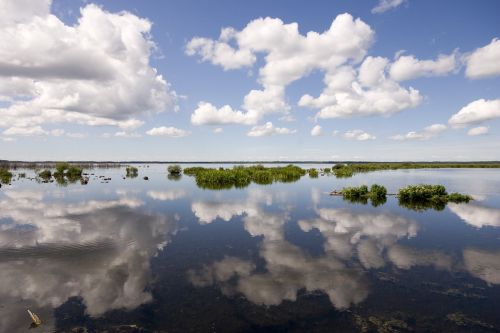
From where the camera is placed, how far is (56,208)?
3303 centimetres

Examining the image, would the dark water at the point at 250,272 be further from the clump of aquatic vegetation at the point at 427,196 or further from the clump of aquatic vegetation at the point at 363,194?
→ the clump of aquatic vegetation at the point at 363,194

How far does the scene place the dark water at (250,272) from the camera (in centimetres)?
1073

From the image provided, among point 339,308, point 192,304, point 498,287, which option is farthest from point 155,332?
point 498,287

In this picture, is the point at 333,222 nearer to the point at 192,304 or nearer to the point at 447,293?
the point at 447,293

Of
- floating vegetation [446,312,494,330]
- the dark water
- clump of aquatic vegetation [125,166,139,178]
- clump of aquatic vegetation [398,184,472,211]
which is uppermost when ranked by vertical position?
clump of aquatic vegetation [125,166,139,178]

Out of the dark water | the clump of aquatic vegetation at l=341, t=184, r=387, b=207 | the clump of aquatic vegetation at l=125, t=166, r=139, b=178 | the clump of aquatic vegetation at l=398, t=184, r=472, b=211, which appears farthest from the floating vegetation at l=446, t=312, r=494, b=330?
the clump of aquatic vegetation at l=125, t=166, r=139, b=178

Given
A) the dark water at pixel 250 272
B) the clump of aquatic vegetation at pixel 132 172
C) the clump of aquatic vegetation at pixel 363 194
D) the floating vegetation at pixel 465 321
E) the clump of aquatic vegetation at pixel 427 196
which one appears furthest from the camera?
the clump of aquatic vegetation at pixel 132 172

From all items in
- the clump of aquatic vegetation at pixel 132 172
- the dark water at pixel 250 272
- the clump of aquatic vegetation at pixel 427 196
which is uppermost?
the clump of aquatic vegetation at pixel 132 172

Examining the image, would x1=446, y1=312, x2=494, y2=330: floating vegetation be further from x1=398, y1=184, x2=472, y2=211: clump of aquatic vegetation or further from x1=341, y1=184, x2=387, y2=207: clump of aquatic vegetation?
x1=341, y1=184, x2=387, y2=207: clump of aquatic vegetation

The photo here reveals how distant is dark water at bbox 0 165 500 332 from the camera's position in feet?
35.2

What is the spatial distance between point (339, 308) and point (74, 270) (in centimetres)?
1170

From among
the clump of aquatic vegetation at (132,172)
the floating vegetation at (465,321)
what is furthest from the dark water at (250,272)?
the clump of aquatic vegetation at (132,172)

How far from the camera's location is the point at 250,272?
1499 centimetres

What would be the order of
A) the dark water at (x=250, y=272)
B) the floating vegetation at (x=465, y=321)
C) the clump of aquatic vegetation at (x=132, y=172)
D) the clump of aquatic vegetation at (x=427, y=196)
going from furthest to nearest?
the clump of aquatic vegetation at (x=132, y=172), the clump of aquatic vegetation at (x=427, y=196), the dark water at (x=250, y=272), the floating vegetation at (x=465, y=321)
